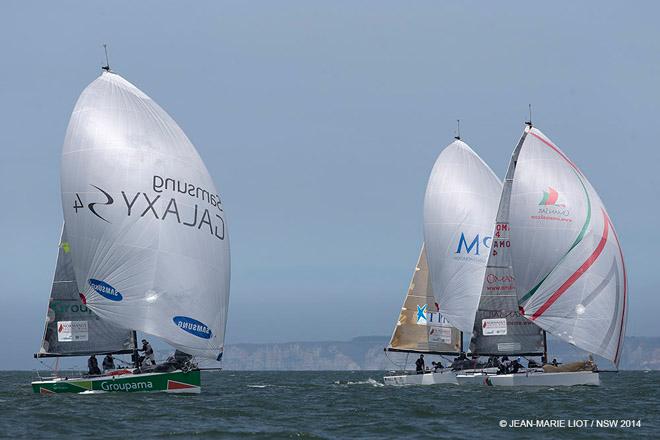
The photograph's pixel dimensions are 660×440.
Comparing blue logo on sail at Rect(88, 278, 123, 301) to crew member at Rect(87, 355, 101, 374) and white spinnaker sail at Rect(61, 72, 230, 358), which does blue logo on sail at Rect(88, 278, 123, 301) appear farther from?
crew member at Rect(87, 355, 101, 374)

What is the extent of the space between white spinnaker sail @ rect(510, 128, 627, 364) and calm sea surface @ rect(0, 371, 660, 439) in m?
2.98

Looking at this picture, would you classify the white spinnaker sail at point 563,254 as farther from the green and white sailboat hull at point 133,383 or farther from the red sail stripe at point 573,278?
the green and white sailboat hull at point 133,383

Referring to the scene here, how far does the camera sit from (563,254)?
4688 centimetres

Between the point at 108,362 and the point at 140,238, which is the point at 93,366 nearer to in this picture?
the point at 108,362

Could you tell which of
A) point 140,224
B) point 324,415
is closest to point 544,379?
point 324,415

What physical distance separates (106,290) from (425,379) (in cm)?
1907

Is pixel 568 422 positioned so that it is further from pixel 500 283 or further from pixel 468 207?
pixel 468 207

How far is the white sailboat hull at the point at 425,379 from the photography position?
52.1 m

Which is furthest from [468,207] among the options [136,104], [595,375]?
[136,104]

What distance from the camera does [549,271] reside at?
1853 inches

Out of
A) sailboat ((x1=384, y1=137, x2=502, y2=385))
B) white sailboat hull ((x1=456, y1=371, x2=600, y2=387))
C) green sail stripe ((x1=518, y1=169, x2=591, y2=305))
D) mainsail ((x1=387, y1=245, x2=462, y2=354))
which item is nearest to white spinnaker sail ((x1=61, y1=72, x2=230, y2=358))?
white sailboat hull ((x1=456, y1=371, x2=600, y2=387))

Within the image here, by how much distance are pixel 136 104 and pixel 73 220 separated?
177 inches

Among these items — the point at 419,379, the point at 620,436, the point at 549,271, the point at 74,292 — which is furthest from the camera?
the point at 419,379

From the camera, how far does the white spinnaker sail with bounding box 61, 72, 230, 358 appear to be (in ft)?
128
